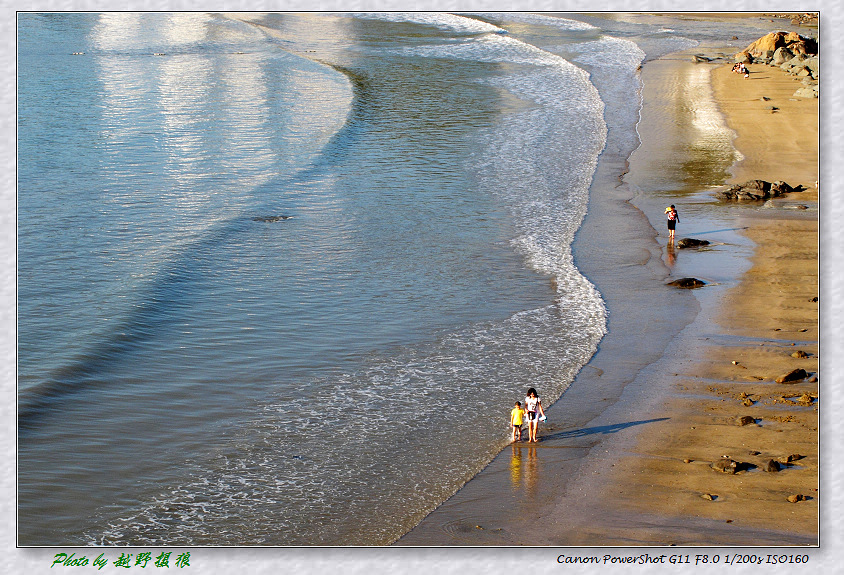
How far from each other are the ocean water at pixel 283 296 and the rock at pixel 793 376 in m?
3.38

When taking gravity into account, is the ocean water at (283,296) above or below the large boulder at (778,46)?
below

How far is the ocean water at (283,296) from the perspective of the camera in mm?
11086

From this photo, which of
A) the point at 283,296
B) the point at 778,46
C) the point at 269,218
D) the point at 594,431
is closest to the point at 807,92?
the point at 778,46

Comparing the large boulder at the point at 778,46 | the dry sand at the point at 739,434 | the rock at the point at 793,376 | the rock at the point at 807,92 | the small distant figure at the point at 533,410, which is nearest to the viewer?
the dry sand at the point at 739,434

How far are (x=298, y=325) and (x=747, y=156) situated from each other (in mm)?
20159

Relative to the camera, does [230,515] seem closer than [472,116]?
Yes

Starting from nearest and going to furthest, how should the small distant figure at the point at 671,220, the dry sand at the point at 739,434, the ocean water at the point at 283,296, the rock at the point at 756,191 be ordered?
the dry sand at the point at 739,434
the ocean water at the point at 283,296
the small distant figure at the point at 671,220
the rock at the point at 756,191

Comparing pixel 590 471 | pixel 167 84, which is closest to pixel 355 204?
pixel 590 471

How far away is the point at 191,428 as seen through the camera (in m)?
12.4

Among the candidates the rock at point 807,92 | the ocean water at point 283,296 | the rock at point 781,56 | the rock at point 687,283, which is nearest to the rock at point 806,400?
the ocean water at point 283,296

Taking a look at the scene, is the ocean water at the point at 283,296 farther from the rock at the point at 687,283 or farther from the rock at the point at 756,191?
the rock at the point at 756,191

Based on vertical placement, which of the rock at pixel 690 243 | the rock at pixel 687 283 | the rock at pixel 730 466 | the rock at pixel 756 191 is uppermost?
the rock at pixel 756 191

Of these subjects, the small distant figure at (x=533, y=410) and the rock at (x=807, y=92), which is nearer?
the small distant figure at (x=533, y=410)

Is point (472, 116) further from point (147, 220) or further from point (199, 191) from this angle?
point (147, 220)
